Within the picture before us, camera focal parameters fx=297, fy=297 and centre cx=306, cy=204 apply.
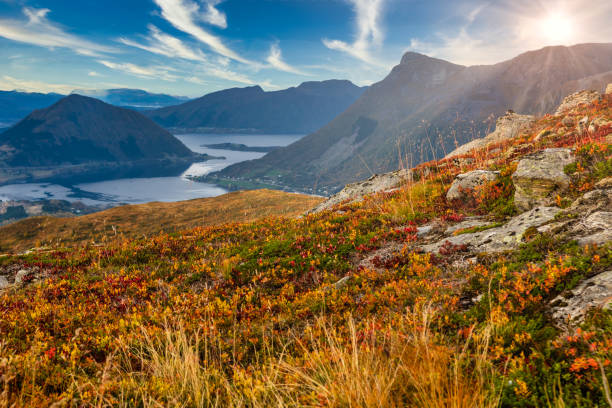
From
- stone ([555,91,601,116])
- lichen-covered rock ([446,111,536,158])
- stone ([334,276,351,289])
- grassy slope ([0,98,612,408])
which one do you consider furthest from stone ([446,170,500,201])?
stone ([555,91,601,116])

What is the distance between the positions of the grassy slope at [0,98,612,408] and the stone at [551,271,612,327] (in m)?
0.19

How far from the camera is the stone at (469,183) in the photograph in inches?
441

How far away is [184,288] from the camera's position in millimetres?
8000

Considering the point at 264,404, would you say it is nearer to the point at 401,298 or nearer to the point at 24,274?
the point at 401,298

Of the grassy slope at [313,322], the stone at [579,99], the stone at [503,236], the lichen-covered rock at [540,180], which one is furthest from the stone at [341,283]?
the stone at [579,99]

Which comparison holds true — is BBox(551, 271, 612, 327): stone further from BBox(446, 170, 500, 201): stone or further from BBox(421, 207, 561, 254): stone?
BBox(446, 170, 500, 201): stone

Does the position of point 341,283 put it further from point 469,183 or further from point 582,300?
point 469,183

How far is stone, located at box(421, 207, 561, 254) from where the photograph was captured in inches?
271

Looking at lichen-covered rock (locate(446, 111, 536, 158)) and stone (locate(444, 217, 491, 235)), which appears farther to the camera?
lichen-covered rock (locate(446, 111, 536, 158))

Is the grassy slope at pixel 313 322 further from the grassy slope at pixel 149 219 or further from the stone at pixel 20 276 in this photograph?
Answer: the grassy slope at pixel 149 219

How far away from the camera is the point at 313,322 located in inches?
231

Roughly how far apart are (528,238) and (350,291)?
159 inches

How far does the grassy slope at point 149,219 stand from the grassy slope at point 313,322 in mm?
32948

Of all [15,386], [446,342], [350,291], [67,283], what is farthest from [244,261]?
[446,342]
